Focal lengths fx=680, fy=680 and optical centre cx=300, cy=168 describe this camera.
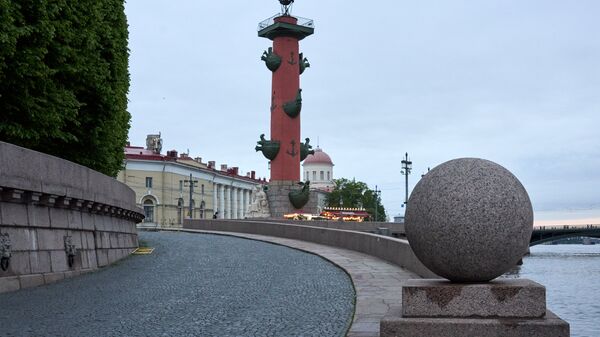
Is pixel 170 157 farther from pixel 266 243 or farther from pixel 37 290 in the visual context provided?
pixel 37 290

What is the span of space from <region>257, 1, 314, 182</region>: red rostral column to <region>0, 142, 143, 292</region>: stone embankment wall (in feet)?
116

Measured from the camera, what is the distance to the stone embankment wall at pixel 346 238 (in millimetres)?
17672

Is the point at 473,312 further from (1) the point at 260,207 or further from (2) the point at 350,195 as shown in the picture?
(2) the point at 350,195

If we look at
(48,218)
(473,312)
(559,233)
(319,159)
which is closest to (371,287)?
(473,312)

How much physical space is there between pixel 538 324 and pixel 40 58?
1430 cm

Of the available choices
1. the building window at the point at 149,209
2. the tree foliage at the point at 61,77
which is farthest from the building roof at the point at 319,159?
the tree foliage at the point at 61,77

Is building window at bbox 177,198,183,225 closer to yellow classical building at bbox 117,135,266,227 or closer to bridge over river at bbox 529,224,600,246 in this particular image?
yellow classical building at bbox 117,135,266,227

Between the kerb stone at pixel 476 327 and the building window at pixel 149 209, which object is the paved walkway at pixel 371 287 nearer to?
the kerb stone at pixel 476 327

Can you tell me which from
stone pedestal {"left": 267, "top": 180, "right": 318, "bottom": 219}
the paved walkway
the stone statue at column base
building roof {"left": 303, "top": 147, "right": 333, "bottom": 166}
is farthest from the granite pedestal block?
building roof {"left": 303, "top": 147, "right": 333, "bottom": 166}

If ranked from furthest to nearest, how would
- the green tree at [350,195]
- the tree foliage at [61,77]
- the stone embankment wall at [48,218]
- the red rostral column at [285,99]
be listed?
the green tree at [350,195] → the red rostral column at [285,99] → the tree foliage at [61,77] → the stone embankment wall at [48,218]

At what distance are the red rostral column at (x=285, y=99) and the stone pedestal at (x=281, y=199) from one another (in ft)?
1.63

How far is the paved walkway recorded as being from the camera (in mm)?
9086

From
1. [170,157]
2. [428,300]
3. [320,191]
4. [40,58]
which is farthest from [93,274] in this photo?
[320,191]

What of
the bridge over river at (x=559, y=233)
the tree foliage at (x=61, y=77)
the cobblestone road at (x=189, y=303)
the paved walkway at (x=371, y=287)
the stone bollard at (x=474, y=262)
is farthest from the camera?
the bridge over river at (x=559, y=233)
